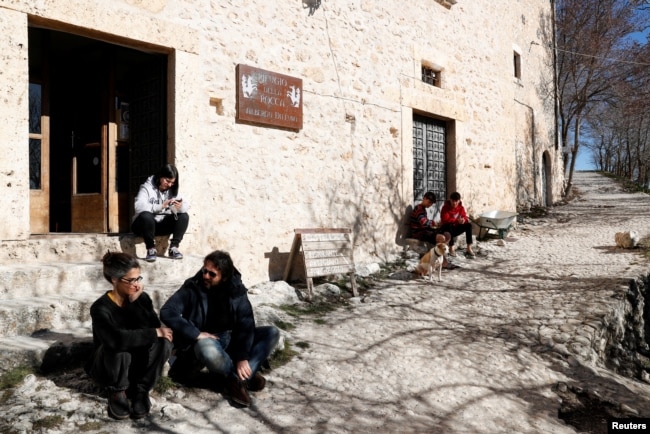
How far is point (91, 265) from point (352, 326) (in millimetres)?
2432

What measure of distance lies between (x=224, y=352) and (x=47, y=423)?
105 cm

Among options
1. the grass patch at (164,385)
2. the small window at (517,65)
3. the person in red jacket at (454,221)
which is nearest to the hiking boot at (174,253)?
the grass patch at (164,385)

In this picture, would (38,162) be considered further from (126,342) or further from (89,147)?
(126,342)

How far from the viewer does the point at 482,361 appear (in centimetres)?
423

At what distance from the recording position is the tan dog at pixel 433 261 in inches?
267

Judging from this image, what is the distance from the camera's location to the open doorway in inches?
207

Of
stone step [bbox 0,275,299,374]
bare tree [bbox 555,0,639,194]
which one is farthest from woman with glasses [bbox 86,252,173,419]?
bare tree [bbox 555,0,639,194]

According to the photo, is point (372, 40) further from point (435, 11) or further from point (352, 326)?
point (352, 326)

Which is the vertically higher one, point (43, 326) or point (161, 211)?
point (161, 211)

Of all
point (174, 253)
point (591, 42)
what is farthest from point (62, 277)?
point (591, 42)

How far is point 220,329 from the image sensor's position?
11.4ft

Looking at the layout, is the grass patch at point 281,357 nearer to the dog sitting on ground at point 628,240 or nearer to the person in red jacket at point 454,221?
the person in red jacket at point 454,221

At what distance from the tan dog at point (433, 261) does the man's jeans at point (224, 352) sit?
148 inches

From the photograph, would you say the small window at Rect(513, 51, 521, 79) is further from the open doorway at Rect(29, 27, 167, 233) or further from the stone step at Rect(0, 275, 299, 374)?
the stone step at Rect(0, 275, 299, 374)
